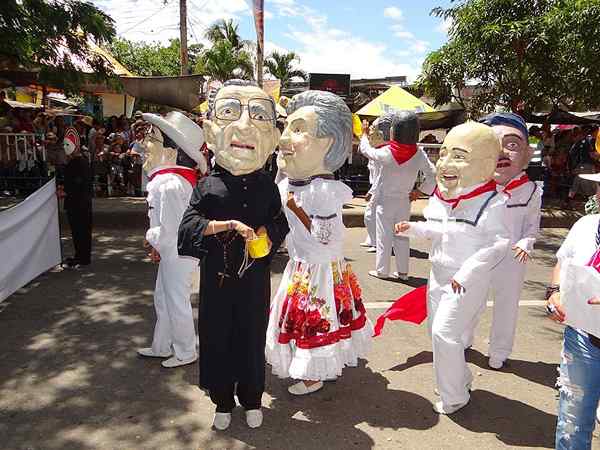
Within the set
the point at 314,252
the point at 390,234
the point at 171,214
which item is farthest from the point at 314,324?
the point at 390,234

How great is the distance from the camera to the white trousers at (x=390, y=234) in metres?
6.22

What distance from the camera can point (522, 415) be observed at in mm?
3393

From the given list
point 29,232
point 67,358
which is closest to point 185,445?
point 67,358

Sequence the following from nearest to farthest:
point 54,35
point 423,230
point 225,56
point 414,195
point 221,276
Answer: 1. point 221,276
2. point 423,230
3. point 414,195
4. point 54,35
5. point 225,56

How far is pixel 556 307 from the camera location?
242cm

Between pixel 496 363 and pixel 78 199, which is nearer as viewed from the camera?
pixel 496 363

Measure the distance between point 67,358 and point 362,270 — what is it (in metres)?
3.85

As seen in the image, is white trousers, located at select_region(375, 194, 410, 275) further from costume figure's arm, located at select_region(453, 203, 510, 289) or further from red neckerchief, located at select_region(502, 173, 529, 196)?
costume figure's arm, located at select_region(453, 203, 510, 289)

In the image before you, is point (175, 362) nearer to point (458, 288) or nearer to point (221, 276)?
point (221, 276)

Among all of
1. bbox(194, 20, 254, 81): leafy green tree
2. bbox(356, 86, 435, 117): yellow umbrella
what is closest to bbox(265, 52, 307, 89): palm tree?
bbox(194, 20, 254, 81): leafy green tree

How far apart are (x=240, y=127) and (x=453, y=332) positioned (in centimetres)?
180

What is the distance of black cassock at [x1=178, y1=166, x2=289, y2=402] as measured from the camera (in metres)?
2.93

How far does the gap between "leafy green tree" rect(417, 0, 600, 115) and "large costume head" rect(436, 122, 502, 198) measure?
6.58 m

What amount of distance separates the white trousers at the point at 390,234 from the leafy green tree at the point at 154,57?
3321 centimetres
